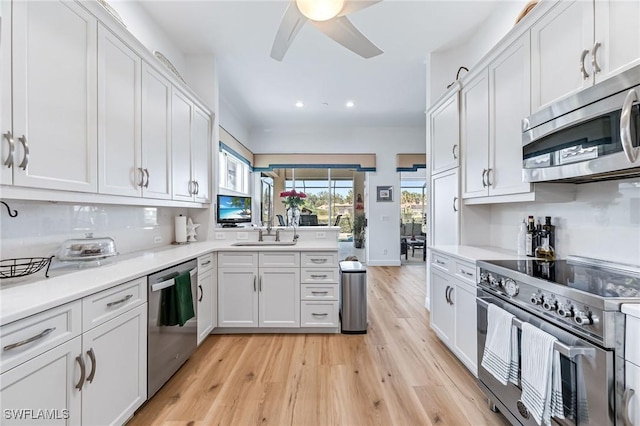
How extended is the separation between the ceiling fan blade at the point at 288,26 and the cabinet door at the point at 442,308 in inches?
87.4

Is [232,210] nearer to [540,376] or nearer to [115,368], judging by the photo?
[115,368]

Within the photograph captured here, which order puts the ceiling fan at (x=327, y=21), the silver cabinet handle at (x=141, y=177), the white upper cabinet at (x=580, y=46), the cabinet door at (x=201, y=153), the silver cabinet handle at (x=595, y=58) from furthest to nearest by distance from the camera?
1. the cabinet door at (x=201, y=153)
2. the silver cabinet handle at (x=141, y=177)
3. the ceiling fan at (x=327, y=21)
4. the silver cabinet handle at (x=595, y=58)
5. the white upper cabinet at (x=580, y=46)

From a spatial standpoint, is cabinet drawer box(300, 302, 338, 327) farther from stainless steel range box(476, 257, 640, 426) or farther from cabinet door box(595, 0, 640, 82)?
cabinet door box(595, 0, 640, 82)

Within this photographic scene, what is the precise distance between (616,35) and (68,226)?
10.5 ft

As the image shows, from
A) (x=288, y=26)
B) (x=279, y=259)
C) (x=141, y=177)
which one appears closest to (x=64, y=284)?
(x=141, y=177)

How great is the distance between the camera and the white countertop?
105 centimetres

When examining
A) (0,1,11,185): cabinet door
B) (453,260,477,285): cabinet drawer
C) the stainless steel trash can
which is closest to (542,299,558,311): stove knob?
(453,260,477,285): cabinet drawer

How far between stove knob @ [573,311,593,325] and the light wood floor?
1.00 metres

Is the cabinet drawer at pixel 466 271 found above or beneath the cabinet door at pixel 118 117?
beneath

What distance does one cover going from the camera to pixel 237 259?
291cm

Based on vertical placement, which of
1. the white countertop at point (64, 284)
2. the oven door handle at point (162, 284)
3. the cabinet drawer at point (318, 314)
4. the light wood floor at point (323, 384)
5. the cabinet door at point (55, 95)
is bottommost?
the light wood floor at point (323, 384)

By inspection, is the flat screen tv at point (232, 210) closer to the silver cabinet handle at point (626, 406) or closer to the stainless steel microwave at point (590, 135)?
the stainless steel microwave at point (590, 135)

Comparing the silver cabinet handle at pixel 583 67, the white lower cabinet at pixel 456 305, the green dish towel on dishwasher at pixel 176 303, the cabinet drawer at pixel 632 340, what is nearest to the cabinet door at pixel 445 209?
the white lower cabinet at pixel 456 305

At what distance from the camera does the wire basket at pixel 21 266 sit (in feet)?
4.70
